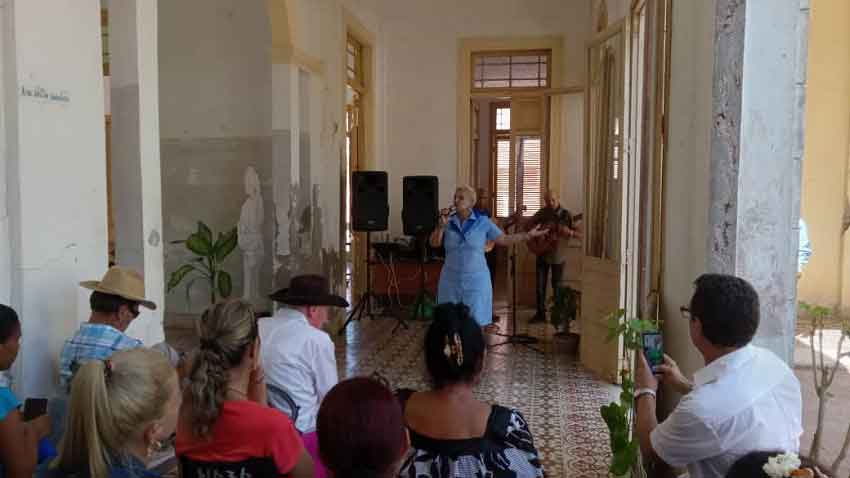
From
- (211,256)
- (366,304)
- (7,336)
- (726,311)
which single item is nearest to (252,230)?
(211,256)

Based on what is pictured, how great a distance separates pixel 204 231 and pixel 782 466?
234 inches

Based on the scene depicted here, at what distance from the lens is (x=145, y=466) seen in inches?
76.3

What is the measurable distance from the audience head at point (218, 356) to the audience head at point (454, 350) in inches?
21.4

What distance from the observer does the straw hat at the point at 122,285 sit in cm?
281

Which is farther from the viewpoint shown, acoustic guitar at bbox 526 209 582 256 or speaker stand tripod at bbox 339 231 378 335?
speaker stand tripod at bbox 339 231 378 335

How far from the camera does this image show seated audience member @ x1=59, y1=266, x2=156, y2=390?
2.71m

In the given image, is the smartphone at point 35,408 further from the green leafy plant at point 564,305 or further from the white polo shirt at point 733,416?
the green leafy plant at point 564,305

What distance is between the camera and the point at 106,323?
285 centimetres

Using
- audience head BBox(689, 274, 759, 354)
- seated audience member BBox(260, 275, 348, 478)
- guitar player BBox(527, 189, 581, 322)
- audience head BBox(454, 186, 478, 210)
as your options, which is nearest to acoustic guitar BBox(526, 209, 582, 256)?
guitar player BBox(527, 189, 581, 322)

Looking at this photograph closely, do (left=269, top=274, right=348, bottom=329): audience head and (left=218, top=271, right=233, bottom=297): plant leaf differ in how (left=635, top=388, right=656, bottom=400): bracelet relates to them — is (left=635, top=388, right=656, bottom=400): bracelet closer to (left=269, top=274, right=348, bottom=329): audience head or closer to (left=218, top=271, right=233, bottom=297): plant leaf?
(left=269, top=274, right=348, bottom=329): audience head

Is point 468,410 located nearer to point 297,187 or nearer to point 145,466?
point 145,466

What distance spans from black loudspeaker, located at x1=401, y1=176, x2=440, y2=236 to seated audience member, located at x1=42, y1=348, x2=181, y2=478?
18.1 ft

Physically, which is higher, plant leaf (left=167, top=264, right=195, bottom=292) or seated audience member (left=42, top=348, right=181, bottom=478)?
seated audience member (left=42, top=348, right=181, bottom=478)

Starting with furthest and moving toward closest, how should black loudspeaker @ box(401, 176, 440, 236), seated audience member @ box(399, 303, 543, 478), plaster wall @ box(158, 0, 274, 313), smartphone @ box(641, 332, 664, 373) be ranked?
black loudspeaker @ box(401, 176, 440, 236), plaster wall @ box(158, 0, 274, 313), smartphone @ box(641, 332, 664, 373), seated audience member @ box(399, 303, 543, 478)
